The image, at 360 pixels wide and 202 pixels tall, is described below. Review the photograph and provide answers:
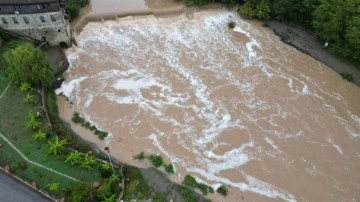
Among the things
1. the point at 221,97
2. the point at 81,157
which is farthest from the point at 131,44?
the point at 81,157

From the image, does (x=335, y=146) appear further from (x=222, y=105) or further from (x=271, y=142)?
(x=222, y=105)

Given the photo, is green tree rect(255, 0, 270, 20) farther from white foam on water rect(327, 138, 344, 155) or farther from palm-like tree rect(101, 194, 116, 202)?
palm-like tree rect(101, 194, 116, 202)

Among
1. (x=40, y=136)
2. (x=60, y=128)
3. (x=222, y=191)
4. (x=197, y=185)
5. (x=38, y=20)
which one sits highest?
(x=38, y=20)

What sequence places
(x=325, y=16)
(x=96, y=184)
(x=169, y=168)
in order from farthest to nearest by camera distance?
1. (x=325, y=16)
2. (x=169, y=168)
3. (x=96, y=184)

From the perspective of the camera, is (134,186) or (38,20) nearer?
(134,186)

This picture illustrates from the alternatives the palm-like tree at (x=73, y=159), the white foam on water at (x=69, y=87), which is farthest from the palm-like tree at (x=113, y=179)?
the white foam on water at (x=69, y=87)

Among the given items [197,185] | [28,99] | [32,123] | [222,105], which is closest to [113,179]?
[197,185]

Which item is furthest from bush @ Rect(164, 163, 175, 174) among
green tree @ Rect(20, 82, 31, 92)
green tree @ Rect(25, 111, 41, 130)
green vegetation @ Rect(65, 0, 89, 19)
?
green vegetation @ Rect(65, 0, 89, 19)
